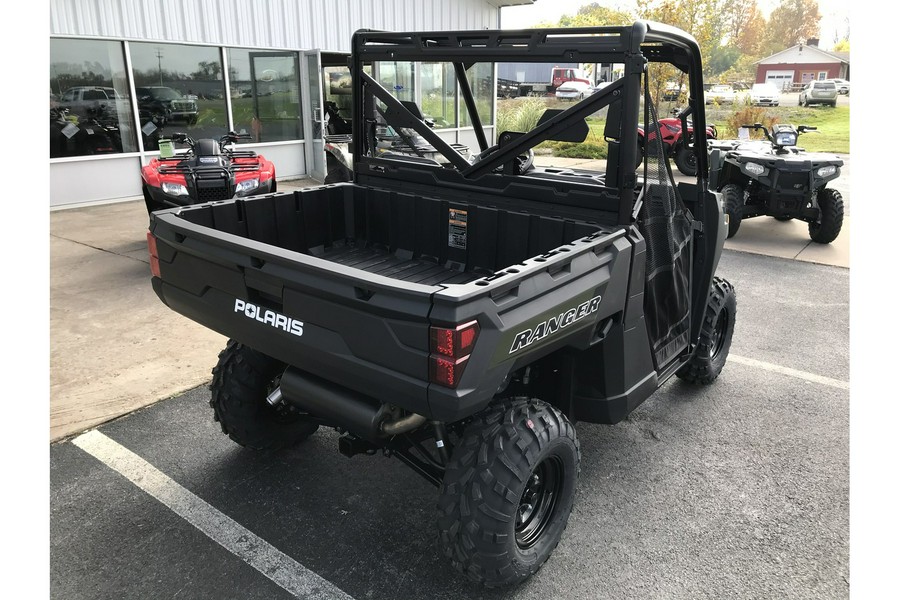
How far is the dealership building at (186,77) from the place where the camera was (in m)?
9.39

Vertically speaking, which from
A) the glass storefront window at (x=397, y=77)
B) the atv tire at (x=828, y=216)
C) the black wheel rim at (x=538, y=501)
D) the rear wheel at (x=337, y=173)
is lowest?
the black wheel rim at (x=538, y=501)

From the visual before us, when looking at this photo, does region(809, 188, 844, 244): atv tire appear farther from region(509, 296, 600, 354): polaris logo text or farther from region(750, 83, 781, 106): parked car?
region(750, 83, 781, 106): parked car

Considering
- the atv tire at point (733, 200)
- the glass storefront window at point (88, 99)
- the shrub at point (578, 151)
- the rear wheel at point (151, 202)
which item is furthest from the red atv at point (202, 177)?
the shrub at point (578, 151)

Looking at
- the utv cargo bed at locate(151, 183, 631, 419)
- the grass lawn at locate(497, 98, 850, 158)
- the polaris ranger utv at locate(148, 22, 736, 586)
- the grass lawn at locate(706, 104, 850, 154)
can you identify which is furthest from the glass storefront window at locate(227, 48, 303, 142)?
the grass lawn at locate(706, 104, 850, 154)

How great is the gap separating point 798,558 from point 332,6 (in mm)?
12136

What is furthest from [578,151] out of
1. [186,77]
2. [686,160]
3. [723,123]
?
[686,160]

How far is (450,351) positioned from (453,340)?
0.04 meters

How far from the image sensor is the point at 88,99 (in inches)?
377

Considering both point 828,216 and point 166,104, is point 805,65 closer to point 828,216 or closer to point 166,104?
point 828,216

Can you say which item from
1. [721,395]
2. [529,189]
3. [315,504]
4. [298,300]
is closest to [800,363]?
[721,395]

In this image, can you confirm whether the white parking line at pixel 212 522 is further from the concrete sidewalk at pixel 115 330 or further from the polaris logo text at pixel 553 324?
the polaris logo text at pixel 553 324

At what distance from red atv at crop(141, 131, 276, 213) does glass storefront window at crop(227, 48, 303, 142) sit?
14.7 ft

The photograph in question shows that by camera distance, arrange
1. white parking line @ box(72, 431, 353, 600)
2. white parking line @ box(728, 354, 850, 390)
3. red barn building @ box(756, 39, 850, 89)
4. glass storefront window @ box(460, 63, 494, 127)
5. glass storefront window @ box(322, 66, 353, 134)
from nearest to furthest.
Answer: white parking line @ box(72, 431, 353, 600) → white parking line @ box(728, 354, 850, 390) → glass storefront window @ box(322, 66, 353, 134) → glass storefront window @ box(460, 63, 494, 127) → red barn building @ box(756, 39, 850, 89)

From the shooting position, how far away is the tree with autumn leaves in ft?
61.8
